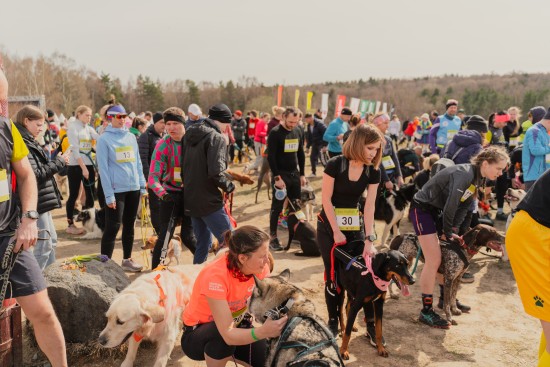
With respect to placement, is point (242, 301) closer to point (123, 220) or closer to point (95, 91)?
point (123, 220)

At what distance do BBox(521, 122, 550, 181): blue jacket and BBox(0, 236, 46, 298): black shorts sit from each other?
594 cm

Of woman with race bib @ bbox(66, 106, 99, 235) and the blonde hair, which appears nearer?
the blonde hair

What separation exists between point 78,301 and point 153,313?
803 mm

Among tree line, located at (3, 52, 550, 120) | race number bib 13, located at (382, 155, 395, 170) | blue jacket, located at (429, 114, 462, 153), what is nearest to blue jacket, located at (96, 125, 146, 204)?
race number bib 13, located at (382, 155, 395, 170)

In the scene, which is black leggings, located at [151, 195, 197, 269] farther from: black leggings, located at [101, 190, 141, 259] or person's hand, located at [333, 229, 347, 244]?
person's hand, located at [333, 229, 347, 244]

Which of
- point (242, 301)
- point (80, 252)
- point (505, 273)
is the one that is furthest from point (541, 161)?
point (80, 252)

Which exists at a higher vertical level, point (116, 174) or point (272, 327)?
point (116, 174)

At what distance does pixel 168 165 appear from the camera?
4523 millimetres

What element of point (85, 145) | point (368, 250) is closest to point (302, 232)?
point (368, 250)

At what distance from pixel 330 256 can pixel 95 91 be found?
56.6 meters

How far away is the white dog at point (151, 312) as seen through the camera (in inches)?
112

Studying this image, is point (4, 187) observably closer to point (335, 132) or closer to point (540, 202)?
point (540, 202)

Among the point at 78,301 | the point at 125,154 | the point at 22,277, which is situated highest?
the point at 125,154

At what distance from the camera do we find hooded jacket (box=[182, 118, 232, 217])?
4023 millimetres
